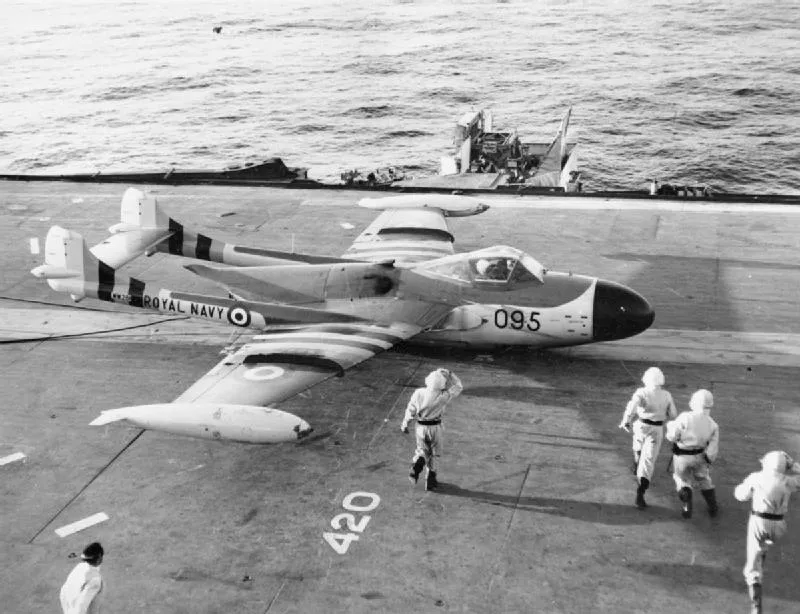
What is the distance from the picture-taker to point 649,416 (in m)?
13.1

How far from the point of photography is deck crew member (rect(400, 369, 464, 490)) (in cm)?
1338

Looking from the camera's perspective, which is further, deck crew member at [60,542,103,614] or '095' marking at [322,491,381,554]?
'095' marking at [322,491,381,554]

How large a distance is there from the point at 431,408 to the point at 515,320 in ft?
16.7

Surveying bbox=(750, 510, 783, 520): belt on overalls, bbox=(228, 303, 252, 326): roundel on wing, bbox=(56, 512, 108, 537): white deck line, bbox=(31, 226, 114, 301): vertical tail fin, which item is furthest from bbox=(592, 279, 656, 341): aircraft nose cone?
bbox=(31, 226, 114, 301): vertical tail fin

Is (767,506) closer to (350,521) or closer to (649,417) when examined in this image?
(649,417)

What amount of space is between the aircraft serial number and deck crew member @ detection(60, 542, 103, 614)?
1015 centimetres

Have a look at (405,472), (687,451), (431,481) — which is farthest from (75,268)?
(687,451)

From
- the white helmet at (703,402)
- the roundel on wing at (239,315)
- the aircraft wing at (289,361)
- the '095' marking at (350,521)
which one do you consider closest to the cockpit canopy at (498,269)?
the aircraft wing at (289,361)

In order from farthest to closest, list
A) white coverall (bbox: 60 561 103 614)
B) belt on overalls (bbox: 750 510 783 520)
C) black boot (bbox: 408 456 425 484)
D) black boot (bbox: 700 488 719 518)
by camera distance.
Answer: black boot (bbox: 408 456 425 484), black boot (bbox: 700 488 719 518), belt on overalls (bbox: 750 510 783 520), white coverall (bbox: 60 561 103 614)

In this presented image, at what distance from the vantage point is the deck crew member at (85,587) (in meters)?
9.68

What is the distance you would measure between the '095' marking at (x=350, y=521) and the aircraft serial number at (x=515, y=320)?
17.7 feet

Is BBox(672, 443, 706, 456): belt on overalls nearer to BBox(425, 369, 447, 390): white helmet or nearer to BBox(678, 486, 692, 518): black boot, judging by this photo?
BBox(678, 486, 692, 518): black boot

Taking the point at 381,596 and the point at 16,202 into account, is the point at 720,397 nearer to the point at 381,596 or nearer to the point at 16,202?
the point at 381,596

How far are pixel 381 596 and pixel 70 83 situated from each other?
89842 millimetres
